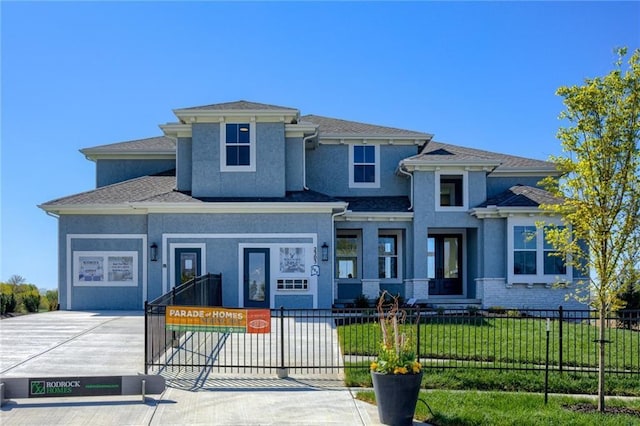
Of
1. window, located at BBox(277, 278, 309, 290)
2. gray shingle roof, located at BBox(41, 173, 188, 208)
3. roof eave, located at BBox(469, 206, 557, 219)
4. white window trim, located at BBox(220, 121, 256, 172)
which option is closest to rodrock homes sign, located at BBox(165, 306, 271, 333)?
window, located at BBox(277, 278, 309, 290)

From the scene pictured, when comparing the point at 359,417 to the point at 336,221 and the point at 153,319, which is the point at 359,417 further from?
the point at 336,221

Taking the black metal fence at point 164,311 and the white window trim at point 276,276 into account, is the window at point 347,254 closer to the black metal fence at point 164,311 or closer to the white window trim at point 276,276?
the white window trim at point 276,276

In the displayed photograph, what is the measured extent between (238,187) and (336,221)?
4.14m

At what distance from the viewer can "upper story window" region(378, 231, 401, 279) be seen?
75.6ft

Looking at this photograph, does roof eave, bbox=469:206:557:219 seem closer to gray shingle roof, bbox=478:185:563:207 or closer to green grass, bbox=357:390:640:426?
gray shingle roof, bbox=478:185:563:207

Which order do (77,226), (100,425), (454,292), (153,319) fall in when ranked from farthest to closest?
(454,292) < (77,226) < (153,319) < (100,425)

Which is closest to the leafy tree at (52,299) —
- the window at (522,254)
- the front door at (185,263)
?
the front door at (185,263)

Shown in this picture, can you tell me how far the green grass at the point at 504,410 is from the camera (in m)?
7.92

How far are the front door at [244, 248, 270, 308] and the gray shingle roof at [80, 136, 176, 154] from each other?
7922 millimetres

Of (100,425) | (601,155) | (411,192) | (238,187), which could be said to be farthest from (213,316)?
(411,192)

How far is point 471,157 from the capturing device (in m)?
21.5

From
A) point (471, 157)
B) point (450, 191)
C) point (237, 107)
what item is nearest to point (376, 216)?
point (450, 191)

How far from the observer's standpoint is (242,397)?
910 centimetres

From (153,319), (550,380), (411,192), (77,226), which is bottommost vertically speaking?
(550,380)
